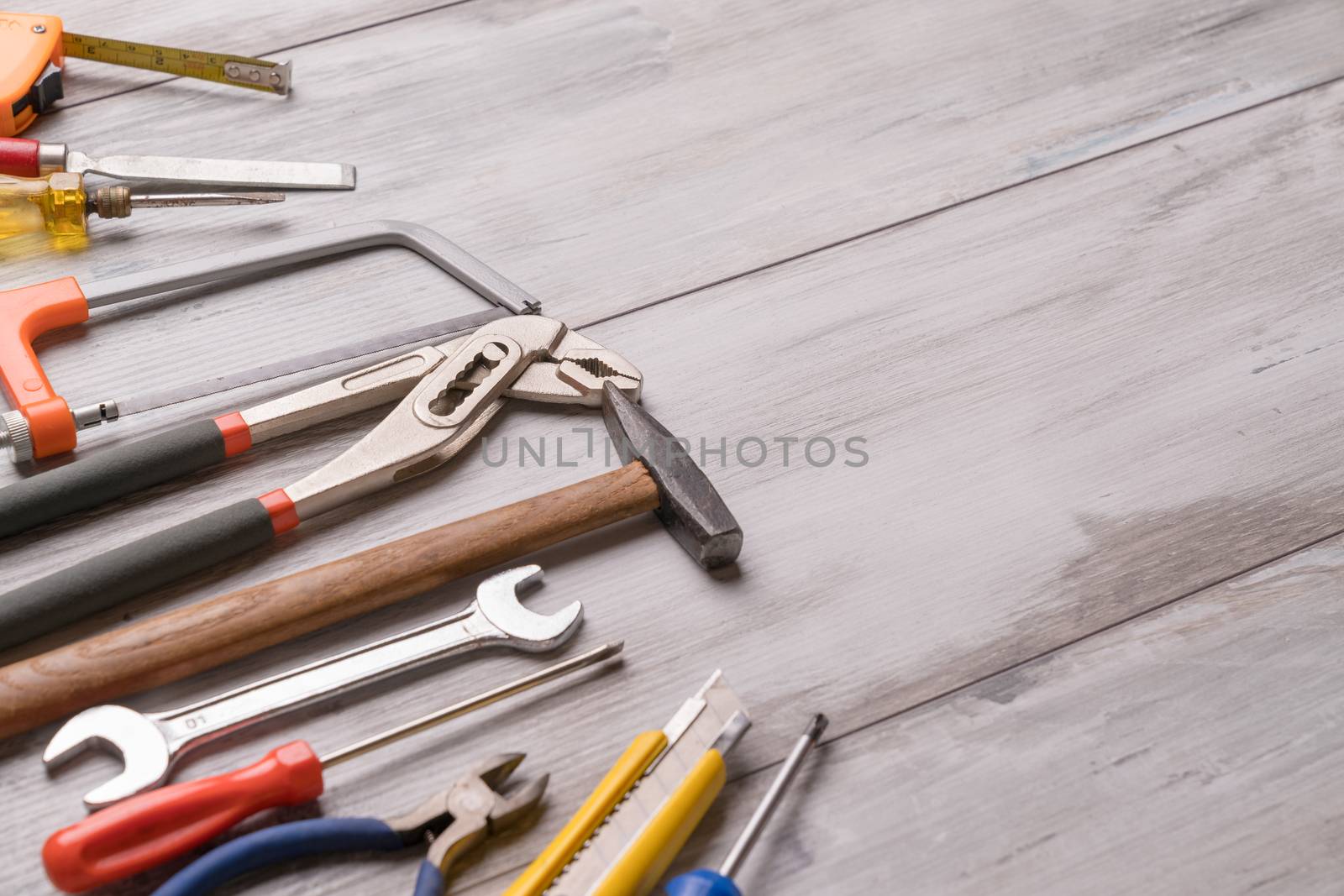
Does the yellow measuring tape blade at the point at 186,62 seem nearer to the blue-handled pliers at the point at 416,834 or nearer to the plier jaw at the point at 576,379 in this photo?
the plier jaw at the point at 576,379

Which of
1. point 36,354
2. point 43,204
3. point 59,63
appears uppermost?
point 59,63

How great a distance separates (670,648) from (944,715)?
0.72 feet

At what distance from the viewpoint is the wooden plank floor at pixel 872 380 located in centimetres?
89

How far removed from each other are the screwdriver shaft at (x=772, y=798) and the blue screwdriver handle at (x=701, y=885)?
27 mm

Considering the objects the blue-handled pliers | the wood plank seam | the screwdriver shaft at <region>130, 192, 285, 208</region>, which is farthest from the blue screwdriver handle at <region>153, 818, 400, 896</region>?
the screwdriver shaft at <region>130, 192, 285, 208</region>

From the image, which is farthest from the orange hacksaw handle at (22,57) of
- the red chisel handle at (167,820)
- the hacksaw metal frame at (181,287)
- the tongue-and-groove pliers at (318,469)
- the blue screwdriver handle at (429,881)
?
the blue screwdriver handle at (429,881)

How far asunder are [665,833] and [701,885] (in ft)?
0.14

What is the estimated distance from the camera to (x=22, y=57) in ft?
4.28

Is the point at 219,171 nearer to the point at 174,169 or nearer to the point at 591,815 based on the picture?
the point at 174,169

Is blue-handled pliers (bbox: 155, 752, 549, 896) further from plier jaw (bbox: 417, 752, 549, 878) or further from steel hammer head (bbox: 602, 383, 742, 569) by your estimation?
steel hammer head (bbox: 602, 383, 742, 569)

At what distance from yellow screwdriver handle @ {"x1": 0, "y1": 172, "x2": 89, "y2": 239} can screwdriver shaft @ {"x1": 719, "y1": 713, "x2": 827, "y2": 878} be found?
2.92ft

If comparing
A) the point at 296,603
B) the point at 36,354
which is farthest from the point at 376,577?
the point at 36,354

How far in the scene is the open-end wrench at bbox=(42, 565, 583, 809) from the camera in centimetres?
84

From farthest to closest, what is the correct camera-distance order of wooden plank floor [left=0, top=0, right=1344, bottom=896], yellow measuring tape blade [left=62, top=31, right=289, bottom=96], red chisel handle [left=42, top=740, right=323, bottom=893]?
yellow measuring tape blade [left=62, top=31, right=289, bottom=96], wooden plank floor [left=0, top=0, right=1344, bottom=896], red chisel handle [left=42, top=740, right=323, bottom=893]
